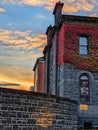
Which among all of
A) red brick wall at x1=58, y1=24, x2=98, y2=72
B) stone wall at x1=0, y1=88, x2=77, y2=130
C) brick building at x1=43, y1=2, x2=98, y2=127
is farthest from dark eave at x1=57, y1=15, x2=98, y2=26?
stone wall at x1=0, y1=88, x2=77, y2=130

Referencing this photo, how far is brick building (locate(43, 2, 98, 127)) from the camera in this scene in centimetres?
3177

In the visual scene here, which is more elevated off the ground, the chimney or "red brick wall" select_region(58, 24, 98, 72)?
the chimney

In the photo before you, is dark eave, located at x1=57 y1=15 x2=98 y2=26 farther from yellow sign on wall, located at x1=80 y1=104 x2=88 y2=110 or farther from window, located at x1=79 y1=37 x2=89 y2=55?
yellow sign on wall, located at x1=80 y1=104 x2=88 y2=110

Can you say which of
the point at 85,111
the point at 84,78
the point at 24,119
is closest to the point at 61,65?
the point at 84,78

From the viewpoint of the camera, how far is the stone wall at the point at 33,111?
50.8ft

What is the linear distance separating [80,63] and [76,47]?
1.52 m

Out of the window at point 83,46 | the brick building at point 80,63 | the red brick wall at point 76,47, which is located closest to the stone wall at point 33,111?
the brick building at point 80,63

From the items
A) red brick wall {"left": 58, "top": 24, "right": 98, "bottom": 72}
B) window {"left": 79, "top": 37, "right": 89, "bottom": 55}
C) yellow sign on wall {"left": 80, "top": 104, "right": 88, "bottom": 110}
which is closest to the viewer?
yellow sign on wall {"left": 80, "top": 104, "right": 88, "bottom": 110}

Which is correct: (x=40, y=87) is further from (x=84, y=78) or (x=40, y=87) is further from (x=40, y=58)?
(x=84, y=78)

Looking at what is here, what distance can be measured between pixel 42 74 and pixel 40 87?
73.0 inches

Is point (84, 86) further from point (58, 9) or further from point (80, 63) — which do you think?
point (58, 9)

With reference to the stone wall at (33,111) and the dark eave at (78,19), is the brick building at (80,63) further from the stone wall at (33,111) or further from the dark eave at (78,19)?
the stone wall at (33,111)

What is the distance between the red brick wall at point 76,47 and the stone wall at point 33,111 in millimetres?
13633

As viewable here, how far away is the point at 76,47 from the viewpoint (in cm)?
3275
